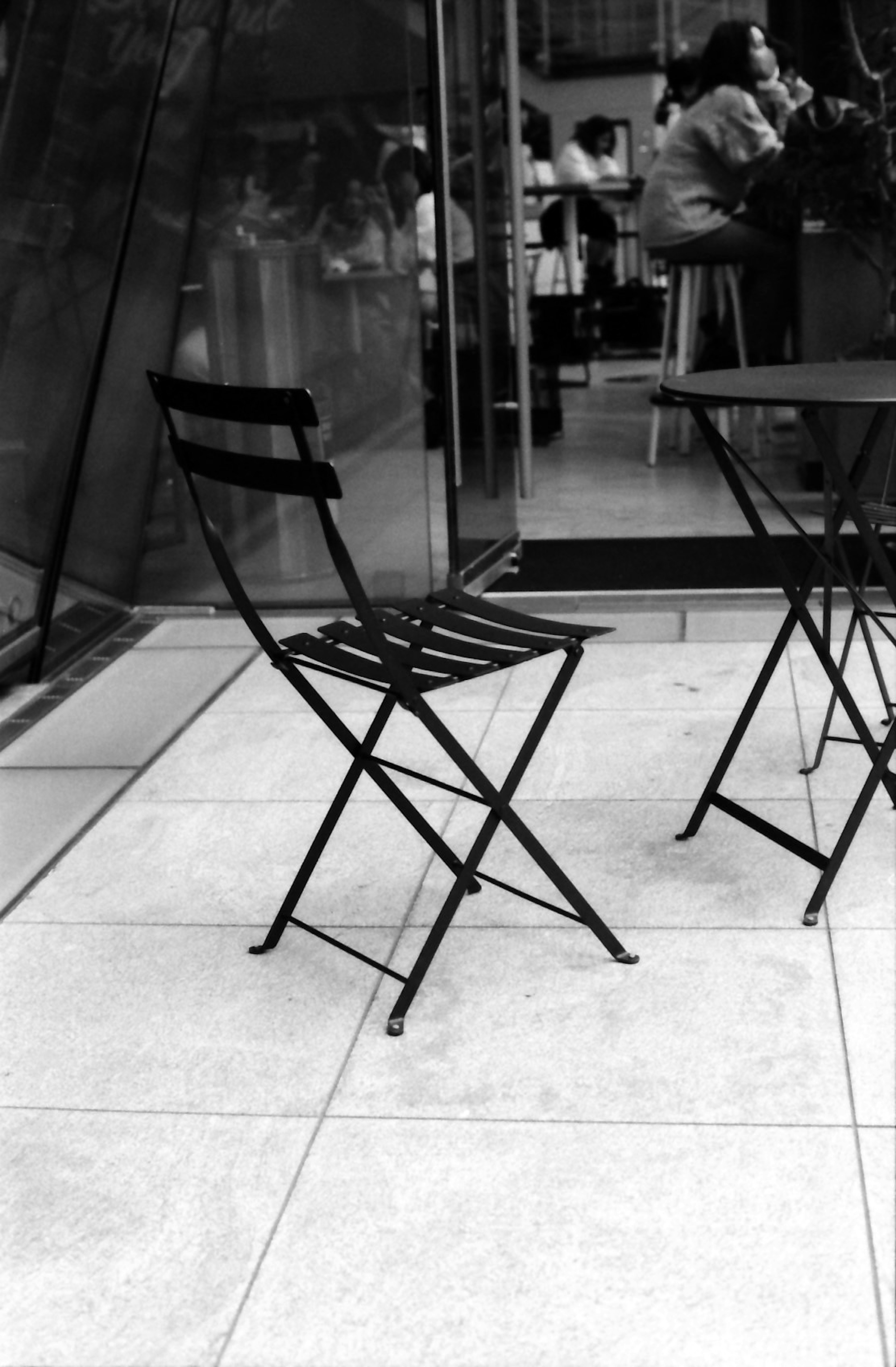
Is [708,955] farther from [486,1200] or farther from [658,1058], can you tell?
[486,1200]

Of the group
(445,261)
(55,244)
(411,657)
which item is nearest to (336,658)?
(411,657)

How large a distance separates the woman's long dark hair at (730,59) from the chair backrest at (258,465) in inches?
195

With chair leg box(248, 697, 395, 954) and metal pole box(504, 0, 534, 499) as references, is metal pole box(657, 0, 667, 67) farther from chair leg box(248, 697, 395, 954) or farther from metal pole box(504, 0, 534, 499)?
chair leg box(248, 697, 395, 954)

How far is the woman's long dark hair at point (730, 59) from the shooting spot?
6906 millimetres

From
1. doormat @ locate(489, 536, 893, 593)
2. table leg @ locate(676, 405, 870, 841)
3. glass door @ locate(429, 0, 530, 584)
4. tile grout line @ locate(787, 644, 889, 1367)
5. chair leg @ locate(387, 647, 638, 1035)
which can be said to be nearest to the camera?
tile grout line @ locate(787, 644, 889, 1367)

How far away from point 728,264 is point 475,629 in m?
4.81

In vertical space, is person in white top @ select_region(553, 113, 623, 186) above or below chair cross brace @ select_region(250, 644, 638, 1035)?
above

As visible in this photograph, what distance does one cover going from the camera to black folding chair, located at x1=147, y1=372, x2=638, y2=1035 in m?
2.38

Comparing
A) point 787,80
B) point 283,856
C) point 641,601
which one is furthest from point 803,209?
point 283,856

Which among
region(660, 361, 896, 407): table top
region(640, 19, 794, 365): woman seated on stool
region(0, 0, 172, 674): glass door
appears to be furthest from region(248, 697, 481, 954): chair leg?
region(640, 19, 794, 365): woman seated on stool

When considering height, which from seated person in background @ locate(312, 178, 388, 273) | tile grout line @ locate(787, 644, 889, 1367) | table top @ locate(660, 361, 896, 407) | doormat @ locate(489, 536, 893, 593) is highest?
seated person in background @ locate(312, 178, 388, 273)

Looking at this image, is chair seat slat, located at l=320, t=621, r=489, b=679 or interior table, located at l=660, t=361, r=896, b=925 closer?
chair seat slat, located at l=320, t=621, r=489, b=679

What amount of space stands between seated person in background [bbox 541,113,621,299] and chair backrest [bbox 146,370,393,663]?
6766mm

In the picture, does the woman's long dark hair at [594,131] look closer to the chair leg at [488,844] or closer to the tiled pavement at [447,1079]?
the tiled pavement at [447,1079]
